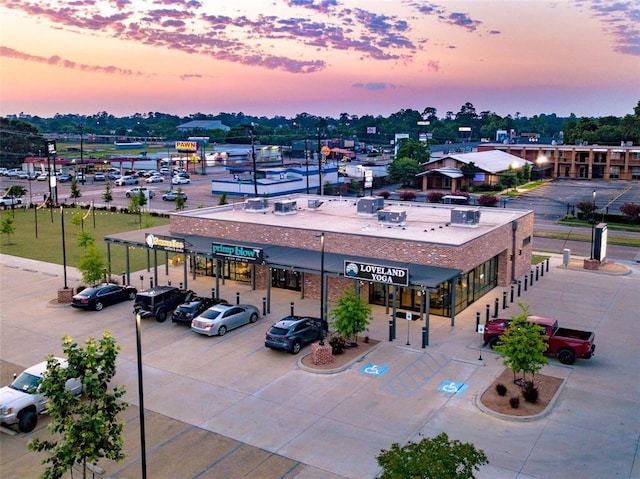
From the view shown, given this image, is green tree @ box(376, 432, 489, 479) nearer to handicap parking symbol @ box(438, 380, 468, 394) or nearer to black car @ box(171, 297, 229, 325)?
handicap parking symbol @ box(438, 380, 468, 394)

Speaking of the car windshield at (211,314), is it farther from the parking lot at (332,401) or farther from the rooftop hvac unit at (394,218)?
the rooftop hvac unit at (394,218)

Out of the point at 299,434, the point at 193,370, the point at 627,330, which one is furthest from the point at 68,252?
the point at 627,330

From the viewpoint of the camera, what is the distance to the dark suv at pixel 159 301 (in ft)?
106

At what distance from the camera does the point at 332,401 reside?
22562mm

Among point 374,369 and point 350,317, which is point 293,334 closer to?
point 350,317

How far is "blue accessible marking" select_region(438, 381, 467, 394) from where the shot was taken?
76.9 ft

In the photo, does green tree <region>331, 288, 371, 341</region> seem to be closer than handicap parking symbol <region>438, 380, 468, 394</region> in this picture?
No

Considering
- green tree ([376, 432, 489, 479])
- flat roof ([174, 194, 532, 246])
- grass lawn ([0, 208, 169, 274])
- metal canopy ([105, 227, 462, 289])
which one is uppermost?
flat roof ([174, 194, 532, 246])

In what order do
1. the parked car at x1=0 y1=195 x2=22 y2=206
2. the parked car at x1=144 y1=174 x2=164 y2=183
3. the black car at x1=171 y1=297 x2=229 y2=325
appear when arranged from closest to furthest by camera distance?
1. the black car at x1=171 y1=297 x2=229 y2=325
2. the parked car at x1=0 y1=195 x2=22 y2=206
3. the parked car at x1=144 y1=174 x2=164 y2=183

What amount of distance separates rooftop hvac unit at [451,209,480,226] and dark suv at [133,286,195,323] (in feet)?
57.9

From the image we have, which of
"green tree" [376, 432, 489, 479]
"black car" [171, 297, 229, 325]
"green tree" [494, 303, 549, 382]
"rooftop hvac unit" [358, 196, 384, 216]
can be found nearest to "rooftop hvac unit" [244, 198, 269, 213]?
→ "rooftop hvac unit" [358, 196, 384, 216]

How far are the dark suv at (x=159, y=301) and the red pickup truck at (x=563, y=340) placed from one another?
1628 cm

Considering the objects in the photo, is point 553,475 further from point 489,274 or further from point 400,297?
point 489,274

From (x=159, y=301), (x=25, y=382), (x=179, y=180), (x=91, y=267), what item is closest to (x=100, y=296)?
(x=91, y=267)
